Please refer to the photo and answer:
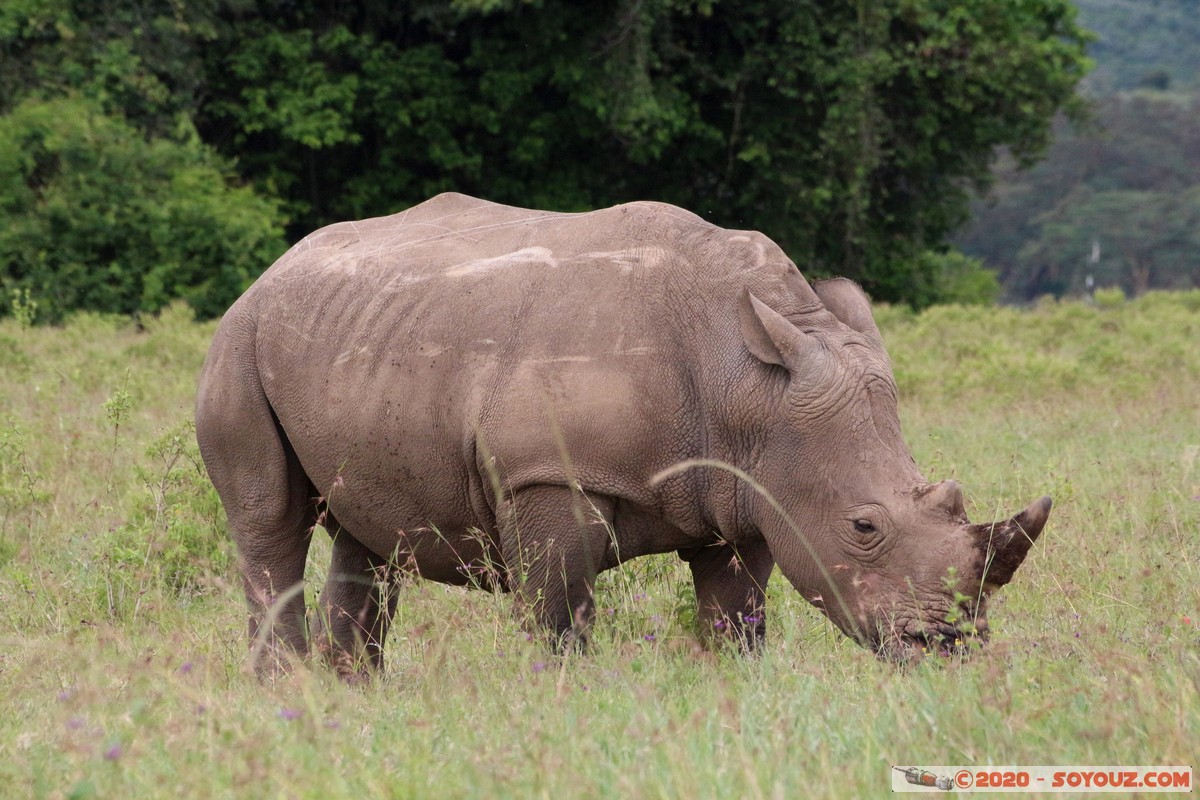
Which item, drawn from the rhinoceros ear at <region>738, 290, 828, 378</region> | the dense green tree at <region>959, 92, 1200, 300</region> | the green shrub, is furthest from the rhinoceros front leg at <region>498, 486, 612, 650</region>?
the dense green tree at <region>959, 92, 1200, 300</region>

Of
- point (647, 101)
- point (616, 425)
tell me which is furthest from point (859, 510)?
point (647, 101)

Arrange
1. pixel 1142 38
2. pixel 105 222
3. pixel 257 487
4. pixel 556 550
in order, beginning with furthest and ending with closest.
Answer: pixel 1142 38 → pixel 105 222 → pixel 257 487 → pixel 556 550

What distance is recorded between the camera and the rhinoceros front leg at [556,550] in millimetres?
5309

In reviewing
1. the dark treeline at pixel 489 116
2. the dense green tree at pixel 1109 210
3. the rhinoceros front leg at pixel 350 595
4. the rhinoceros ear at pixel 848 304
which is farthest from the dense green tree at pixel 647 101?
the dense green tree at pixel 1109 210

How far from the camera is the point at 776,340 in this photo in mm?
5223

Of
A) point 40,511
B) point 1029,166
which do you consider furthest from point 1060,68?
point 40,511

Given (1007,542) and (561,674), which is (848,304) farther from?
(561,674)

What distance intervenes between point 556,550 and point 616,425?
18.6 inches

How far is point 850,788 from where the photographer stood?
3.43m

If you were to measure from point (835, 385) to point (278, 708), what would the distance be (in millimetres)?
2065

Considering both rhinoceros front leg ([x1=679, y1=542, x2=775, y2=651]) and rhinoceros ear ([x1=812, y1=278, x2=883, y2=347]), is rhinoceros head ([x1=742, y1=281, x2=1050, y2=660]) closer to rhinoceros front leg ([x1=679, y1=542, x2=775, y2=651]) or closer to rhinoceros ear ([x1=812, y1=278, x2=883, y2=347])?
rhinoceros ear ([x1=812, y1=278, x2=883, y2=347])

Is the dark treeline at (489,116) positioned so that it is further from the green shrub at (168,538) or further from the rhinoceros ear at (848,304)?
the rhinoceros ear at (848,304)

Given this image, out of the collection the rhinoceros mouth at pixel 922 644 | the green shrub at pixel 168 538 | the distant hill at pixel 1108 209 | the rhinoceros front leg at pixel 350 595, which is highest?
the rhinoceros mouth at pixel 922 644

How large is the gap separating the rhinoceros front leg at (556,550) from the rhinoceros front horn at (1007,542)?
122 centimetres
